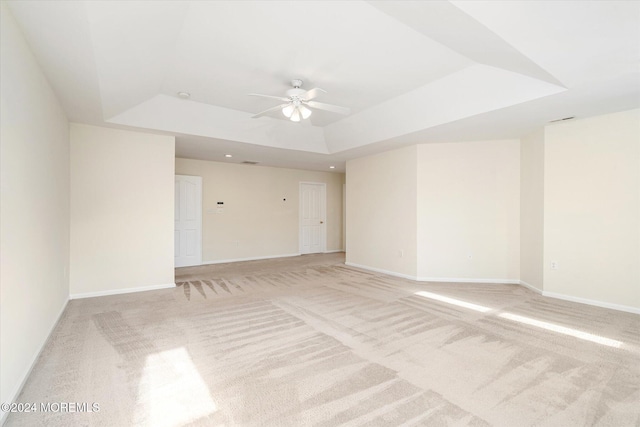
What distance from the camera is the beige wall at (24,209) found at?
72.6 inches

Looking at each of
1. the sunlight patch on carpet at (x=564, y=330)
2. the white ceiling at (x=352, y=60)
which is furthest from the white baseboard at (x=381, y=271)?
the white ceiling at (x=352, y=60)

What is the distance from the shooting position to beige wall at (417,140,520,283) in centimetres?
507

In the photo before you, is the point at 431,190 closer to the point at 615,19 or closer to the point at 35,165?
the point at 615,19

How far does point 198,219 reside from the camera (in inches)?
271

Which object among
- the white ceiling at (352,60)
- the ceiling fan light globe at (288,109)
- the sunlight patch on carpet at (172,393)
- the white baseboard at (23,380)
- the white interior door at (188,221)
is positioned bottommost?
the sunlight patch on carpet at (172,393)

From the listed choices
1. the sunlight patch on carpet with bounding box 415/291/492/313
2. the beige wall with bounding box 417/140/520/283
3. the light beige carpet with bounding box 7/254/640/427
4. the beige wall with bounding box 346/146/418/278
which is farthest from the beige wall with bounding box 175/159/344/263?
the sunlight patch on carpet with bounding box 415/291/492/313

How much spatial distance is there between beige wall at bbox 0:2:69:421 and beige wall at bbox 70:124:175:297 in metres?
1.06

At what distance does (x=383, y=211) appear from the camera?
6094 millimetres

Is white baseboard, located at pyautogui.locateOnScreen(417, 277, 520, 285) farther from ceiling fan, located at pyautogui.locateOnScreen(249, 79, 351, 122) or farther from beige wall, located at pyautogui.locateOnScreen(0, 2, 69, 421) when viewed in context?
beige wall, located at pyautogui.locateOnScreen(0, 2, 69, 421)

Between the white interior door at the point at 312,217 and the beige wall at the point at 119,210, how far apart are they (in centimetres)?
421

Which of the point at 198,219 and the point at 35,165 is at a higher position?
the point at 35,165

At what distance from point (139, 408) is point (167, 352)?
773mm

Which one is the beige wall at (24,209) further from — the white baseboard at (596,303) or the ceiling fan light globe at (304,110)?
the white baseboard at (596,303)

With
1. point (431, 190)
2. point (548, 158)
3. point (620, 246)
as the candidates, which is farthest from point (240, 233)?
point (620, 246)
